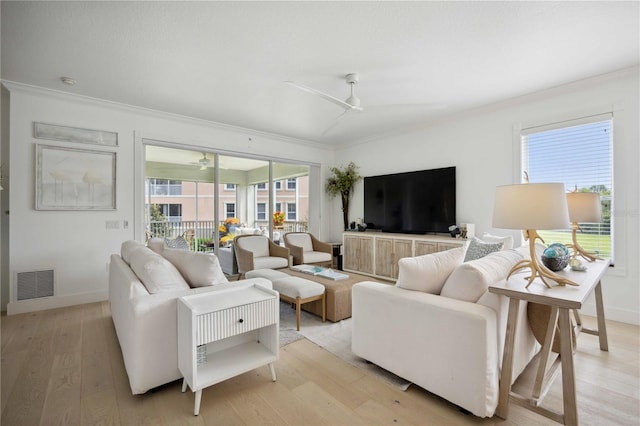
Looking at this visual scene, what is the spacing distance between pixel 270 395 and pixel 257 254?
299 cm

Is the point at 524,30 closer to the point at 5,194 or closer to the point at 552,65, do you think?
the point at 552,65

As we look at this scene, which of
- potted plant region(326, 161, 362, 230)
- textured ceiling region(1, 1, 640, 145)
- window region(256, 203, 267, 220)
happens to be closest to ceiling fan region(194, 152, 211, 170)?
textured ceiling region(1, 1, 640, 145)

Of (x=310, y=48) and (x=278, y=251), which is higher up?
(x=310, y=48)

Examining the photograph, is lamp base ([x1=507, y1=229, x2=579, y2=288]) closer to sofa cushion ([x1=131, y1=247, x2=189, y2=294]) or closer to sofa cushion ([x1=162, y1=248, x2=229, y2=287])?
sofa cushion ([x1=162, y1=248, x2=229, y2=287])

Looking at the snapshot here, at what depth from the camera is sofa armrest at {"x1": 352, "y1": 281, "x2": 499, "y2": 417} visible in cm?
159

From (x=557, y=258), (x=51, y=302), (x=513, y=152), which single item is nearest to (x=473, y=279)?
(x=557, y=258)

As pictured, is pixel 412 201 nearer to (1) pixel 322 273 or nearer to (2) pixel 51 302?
(1) pixel 322 273

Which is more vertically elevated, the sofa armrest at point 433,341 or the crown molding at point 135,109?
the crown molding at point 135,109

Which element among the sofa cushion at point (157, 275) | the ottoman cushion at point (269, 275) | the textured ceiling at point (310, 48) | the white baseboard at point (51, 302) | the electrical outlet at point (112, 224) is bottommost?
the white baseboard at point (51, 302)

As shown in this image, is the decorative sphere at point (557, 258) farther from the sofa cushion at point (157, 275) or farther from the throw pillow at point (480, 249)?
the sofa cushion at point (157, 275)

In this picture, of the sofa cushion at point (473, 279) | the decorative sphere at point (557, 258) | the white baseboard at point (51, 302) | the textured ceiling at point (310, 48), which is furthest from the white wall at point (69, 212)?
the decorative sphere at point (557, 258)

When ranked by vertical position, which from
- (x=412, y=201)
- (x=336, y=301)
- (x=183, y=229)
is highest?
(x=412, y=201)

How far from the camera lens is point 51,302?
3584 millimetres

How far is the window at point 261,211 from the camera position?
5.64 meters
